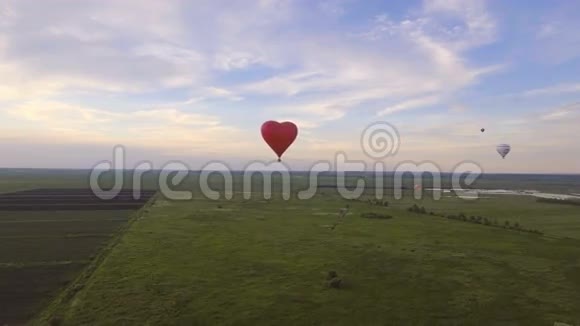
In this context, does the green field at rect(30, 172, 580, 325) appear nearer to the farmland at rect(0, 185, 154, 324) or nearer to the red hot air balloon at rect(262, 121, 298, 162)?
the farmland at rect(0, 185, 154, 324)

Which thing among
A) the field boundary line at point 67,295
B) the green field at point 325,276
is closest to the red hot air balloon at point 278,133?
the green field at point 325,276

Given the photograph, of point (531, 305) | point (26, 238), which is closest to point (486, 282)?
point (531, 305)

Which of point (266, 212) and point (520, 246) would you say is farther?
point (266, 212)

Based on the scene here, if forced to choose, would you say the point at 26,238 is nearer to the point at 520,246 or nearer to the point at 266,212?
the point at 266,212

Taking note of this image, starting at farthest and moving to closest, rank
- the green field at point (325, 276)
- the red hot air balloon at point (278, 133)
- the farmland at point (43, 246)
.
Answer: the red hot air balloon at point (278, 133)
the farmland at point (43, 246)
the green field at point (325, 276)

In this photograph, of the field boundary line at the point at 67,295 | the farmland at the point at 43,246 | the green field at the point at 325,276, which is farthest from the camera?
the farmland at the point at 43,246

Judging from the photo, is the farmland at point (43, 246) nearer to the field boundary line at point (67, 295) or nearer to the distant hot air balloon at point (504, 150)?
the field boundary line at point (67, 295)
